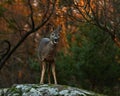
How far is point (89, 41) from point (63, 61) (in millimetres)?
1581

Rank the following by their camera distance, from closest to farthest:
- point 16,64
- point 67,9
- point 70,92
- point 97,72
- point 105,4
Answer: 1. point 70,92
2. point 105,4
3. point 67,9
4. point 97,72
5. point 16,64

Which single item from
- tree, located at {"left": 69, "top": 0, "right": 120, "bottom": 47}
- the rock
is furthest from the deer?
tree, located at {"left": 69, "top": 0, "right": 120, "bottom": 47}

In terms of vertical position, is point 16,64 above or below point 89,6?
below

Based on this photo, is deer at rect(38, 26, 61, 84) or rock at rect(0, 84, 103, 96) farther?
deer at rect(38, 26, 61, 84)

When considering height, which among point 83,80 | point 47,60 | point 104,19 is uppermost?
point 104,19

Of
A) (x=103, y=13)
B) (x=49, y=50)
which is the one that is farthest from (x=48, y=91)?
(x=103, y=13)

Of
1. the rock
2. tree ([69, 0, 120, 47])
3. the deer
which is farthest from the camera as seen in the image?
tree ([69, 0, 120, 47])

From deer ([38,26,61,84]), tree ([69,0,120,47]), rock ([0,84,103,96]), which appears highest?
tree ([69,0,120,47])

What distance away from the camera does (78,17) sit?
1809 centimetres

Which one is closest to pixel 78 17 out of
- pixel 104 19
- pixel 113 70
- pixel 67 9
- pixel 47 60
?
pixel 67 9

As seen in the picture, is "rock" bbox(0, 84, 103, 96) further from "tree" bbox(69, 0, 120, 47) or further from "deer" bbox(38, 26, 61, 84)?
"tree" bbox(69, 0, 120, 47)

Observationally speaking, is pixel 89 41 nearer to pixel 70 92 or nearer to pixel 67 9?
pixel 67 9

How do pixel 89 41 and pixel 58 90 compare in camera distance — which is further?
pixel 89 41

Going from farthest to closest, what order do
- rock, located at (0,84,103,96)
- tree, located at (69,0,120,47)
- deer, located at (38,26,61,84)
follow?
1. tree, located at (69,0,120,47)
2. deer, located at (38,26,61,84)
3. rock, located at (0,84,103,96)
